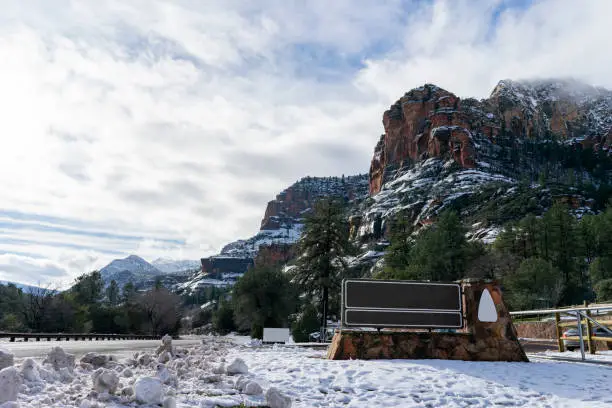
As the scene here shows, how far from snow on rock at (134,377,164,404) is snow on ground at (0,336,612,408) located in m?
0.01

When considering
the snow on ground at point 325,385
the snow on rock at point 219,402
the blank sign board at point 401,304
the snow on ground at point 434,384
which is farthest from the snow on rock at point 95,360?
the blank sign board at point 401,304

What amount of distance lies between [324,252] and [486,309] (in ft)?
68.3

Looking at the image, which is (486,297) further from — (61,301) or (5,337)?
(61,301)

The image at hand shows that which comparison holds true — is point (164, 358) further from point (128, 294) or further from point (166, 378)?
point (128, 294)

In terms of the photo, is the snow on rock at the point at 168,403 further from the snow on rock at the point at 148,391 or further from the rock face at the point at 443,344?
the rock face at the point at 443,344

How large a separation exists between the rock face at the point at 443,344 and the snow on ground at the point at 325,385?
109 cm

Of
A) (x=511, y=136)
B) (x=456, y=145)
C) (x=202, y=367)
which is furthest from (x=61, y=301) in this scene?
(x=511, y=136)

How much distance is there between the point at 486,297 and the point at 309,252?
21112 mm

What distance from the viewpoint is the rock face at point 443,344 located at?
1076 cm

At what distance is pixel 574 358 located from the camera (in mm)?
11039

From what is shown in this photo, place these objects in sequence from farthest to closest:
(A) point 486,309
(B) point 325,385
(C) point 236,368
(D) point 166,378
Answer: (A) point 486,309
(C) point 236,368
(B) point 325,385
(D) point 166,378

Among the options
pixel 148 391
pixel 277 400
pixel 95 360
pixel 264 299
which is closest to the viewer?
pixel 148 391

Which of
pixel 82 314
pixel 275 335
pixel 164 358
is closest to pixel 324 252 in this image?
pixel 275 335

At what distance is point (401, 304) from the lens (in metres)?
11.9
